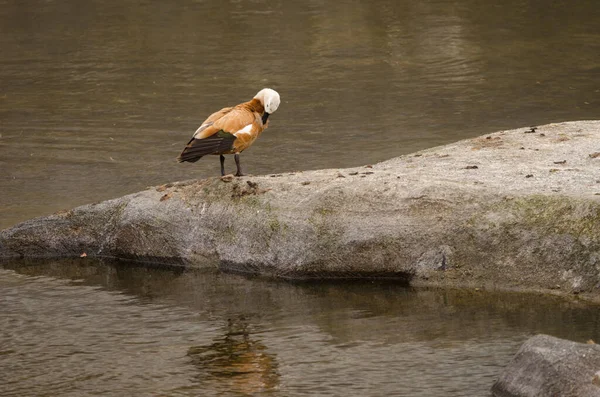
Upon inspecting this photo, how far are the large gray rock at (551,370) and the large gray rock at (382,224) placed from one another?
59.0 inches

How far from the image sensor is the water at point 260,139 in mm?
6090

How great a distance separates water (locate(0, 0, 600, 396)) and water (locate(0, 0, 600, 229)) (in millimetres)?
43

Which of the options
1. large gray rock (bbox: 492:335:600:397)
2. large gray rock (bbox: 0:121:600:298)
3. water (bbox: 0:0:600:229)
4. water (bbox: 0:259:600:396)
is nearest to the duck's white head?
large gray rock (bbox: 0:121:600:298)

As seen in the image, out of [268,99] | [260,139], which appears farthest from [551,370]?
[260,139]

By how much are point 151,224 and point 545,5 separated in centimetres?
1433

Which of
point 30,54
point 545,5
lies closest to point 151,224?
point 30,54

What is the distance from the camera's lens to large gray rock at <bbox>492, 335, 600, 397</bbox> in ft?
16.9

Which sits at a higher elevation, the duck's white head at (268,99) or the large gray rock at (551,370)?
the duck's white head at (268,99)

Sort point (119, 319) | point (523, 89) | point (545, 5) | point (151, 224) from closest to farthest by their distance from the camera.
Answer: point (119, 319), point (151, 224), point (523, 89), point (545, 5)

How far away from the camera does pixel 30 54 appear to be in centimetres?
1711

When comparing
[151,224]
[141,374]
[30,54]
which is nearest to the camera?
[141,374]

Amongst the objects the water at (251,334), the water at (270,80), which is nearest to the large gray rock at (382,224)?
the water at (251,334)

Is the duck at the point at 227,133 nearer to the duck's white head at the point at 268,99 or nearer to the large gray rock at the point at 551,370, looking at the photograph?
the duck's white head at the point at 268,99

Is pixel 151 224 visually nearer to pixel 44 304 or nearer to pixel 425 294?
pixel 44 304
